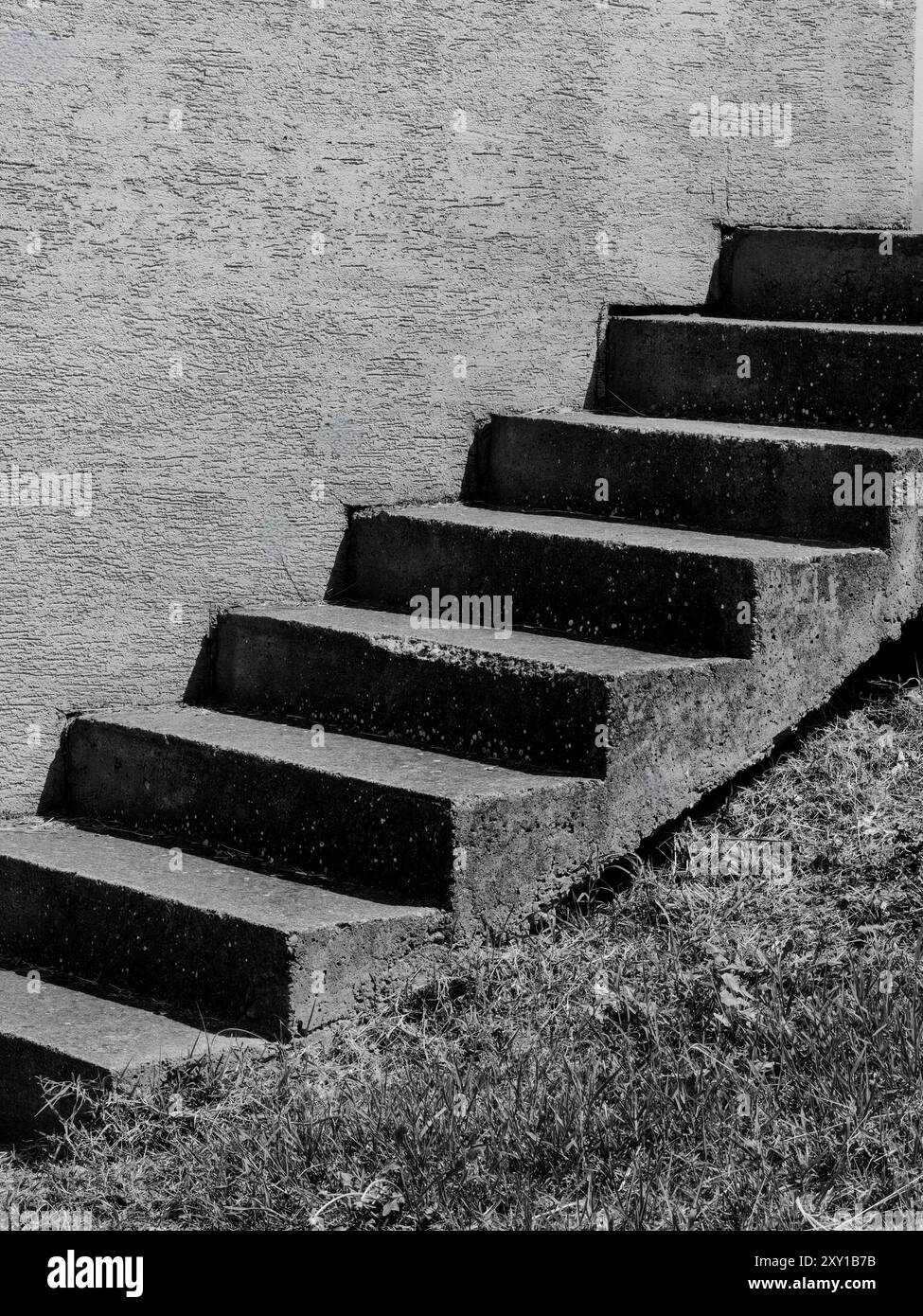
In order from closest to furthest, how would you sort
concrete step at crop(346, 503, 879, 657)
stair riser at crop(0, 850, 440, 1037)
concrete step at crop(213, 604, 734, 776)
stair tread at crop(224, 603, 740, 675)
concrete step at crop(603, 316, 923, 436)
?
stair riser at crop(0, 850, 440, 1037) < concrete step at crop(213, 604, 734, 776) < stair tread at crop(224, 603, 740, 675) < concrete step at crop(346, 503, 879, 657) < concrete step at crop(603, 316, 923, 436)

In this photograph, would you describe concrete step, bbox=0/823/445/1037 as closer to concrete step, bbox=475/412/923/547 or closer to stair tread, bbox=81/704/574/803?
stair tread, bbox=81/704/574/803

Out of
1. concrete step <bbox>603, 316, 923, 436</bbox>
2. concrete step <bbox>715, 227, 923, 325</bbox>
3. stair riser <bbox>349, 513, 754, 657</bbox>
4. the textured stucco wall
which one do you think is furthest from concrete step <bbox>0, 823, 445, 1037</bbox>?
concrete step <bbox>715, 227, 923, 325</bbox>

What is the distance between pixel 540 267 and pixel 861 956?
2525 millimetres

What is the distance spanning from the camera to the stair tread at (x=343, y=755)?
12.2 feet

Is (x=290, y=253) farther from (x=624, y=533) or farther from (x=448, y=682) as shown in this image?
(x=448, y=682)

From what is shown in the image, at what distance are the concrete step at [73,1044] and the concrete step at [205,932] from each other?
10 cm

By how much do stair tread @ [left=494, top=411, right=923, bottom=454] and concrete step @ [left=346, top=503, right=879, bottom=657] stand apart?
288mm

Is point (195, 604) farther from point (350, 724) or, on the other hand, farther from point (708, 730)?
point (708, 730)

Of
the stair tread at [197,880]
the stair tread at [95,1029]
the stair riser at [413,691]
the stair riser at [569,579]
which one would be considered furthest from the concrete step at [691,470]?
the stair tread at [95,1029]

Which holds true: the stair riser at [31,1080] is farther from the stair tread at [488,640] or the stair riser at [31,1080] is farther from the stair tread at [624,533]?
the stair tread at [624,533]

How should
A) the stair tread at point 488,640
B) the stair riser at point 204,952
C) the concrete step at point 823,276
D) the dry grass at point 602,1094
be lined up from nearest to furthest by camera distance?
the dry grass at point 602,1094 → the stair riser at point 204,952 → the stair tread at point 488,640 → the concrete step at point 823,276

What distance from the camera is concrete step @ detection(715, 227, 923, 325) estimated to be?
4984mm

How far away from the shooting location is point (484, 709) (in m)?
4.03

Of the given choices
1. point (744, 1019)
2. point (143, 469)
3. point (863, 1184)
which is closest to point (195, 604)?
point (143, 469)
